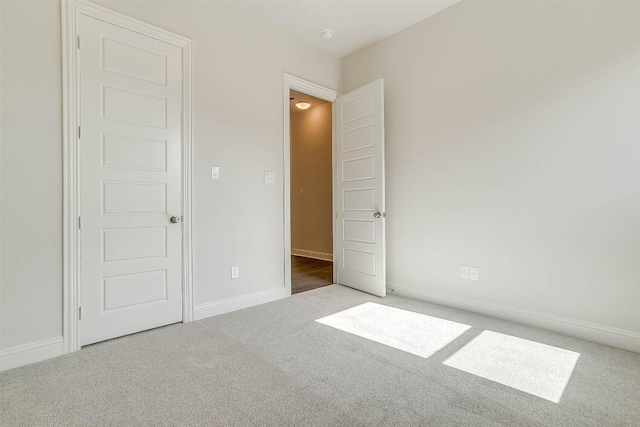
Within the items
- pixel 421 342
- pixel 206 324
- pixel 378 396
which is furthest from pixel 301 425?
pixel 206 324

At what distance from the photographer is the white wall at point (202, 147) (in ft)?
6.22

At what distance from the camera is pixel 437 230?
3102 millimetres

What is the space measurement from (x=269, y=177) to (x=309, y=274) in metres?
1.87

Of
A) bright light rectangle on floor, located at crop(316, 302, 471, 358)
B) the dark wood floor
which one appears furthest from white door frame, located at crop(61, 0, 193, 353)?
the dark wood floor

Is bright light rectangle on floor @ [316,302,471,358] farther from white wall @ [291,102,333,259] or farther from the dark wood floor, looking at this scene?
white wall @ [291,102,333,259]

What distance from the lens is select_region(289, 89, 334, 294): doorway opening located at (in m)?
5.59

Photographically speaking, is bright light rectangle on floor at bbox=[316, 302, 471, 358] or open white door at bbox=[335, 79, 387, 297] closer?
bright light rectangle on floor at bbox=[316, 302, 471, 358]

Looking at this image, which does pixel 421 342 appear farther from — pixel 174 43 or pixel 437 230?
pixel 174 43

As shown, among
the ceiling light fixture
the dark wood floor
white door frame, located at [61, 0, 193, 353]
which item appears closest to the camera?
white door frame, located at [61, 0, 193, 353]

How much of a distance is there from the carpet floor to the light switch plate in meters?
1.54

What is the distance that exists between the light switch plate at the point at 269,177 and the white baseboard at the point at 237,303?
1161mm

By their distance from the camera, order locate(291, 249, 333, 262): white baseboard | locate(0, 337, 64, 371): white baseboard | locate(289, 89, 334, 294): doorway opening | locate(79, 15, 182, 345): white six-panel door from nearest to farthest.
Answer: locate(0, 337, 64, 371): white baseboard, locate(79, 15, 182, 345): white six-panel door, locate(289, 89, 334, 294): doorway opening, locate(291, 249, 333, 262): white baseboard

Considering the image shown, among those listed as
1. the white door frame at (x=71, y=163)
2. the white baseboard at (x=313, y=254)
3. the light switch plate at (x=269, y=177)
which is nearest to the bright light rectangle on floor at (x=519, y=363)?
the light switch plate at (x=269, y=177)

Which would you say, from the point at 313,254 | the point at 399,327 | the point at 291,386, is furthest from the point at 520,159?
the point at 313,254
